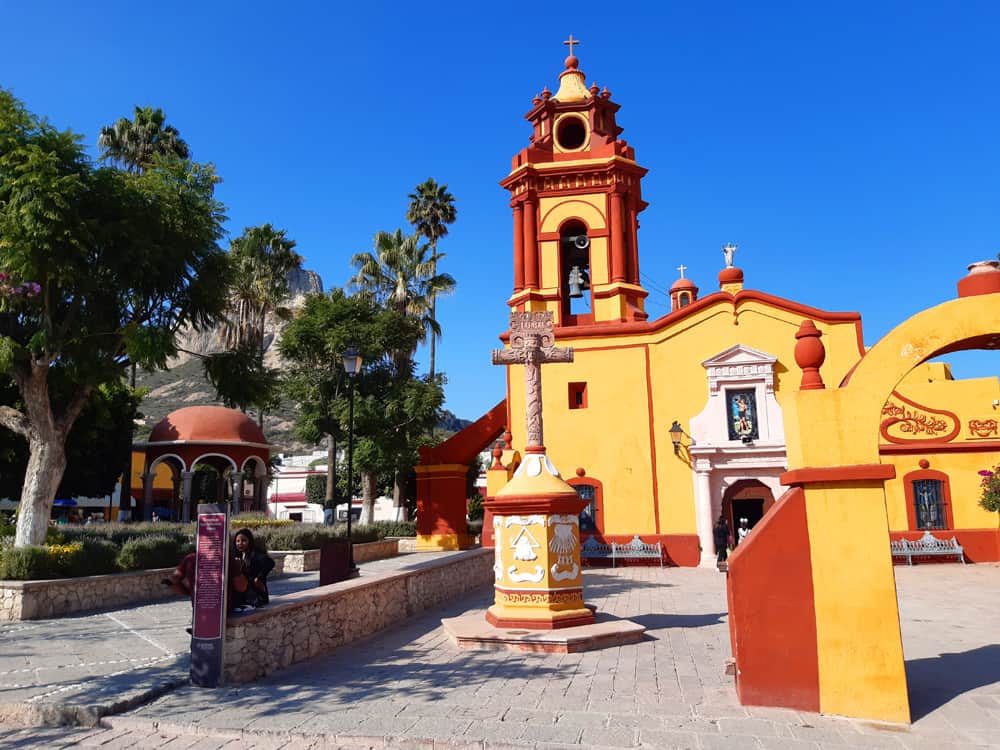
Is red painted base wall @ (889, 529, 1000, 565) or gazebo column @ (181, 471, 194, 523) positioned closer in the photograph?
red painted base wall @ (889, 529, 1000, 565)

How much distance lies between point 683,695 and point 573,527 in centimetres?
349

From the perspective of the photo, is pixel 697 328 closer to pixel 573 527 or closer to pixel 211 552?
pixel 573 527

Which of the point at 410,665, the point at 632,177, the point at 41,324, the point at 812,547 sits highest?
the point at 632,177

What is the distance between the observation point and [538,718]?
5.81m

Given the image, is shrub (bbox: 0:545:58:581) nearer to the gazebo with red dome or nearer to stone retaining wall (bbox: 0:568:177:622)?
stone retaining wall (bbox: 0:568:177:622)

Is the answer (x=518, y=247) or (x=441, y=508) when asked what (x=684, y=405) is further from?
Result: (x=441, y=508)

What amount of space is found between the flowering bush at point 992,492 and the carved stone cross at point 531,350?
12466 mm

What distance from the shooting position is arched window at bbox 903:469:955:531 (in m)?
18.6

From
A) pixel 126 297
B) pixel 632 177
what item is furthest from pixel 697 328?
pixel 126 297

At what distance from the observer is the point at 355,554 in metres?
19.4

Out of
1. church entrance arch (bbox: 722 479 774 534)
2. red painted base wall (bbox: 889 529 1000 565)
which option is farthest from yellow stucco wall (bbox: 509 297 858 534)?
red painted base wall (bbox: 889 529 1000 565)

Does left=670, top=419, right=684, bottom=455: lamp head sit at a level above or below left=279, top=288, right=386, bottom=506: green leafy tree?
below

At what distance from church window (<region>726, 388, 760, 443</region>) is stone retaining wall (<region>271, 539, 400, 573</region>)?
34.8ft

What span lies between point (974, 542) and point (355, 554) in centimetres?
1621
